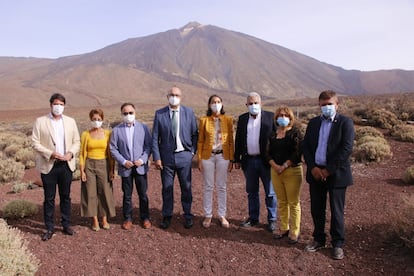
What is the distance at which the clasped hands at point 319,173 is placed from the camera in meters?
3.79

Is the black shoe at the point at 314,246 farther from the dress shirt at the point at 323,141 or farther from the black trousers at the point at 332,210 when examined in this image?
the dress shirt at the point at 323,141

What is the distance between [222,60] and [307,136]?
536ft

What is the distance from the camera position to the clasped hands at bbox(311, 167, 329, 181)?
379 cm

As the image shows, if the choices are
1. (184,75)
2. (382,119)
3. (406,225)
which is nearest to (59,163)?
(406,225)

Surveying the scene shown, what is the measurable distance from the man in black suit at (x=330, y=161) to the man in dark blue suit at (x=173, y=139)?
5.16ft

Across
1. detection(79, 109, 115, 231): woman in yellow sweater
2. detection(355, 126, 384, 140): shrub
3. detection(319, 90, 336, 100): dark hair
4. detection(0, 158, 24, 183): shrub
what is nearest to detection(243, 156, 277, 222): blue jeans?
detection(319, 90, 336, 100): dark hair

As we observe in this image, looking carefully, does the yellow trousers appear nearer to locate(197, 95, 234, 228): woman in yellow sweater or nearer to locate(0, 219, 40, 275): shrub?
locate(197, 95, 234, 228): woman in yellow sweater

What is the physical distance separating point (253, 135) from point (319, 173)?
103 centimetres

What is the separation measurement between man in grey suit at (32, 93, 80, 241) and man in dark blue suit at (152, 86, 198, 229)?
3.55ft

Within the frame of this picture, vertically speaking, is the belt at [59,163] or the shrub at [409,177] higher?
the belt at [59,163]

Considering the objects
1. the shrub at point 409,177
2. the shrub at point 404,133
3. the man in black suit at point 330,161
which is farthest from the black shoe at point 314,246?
the shrub at point 404,133

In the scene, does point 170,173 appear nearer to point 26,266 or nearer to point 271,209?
point 271,209

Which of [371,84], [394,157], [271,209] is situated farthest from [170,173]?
[371,84]

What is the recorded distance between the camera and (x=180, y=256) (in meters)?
4.13
